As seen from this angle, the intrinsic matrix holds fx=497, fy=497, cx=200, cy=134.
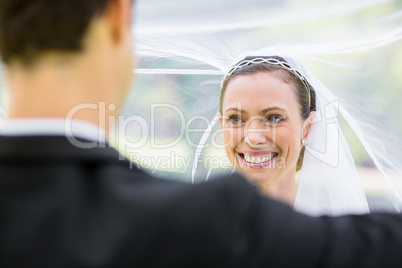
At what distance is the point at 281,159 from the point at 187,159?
62 centimetres

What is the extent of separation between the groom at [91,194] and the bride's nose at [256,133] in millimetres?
1667

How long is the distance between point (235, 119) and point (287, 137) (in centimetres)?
29

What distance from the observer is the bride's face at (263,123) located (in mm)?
2570

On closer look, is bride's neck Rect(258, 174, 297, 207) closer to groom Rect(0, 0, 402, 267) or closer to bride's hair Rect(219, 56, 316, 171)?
bride's hair Rect(219, 56, 316, 171)

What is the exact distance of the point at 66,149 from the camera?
35.1 inches

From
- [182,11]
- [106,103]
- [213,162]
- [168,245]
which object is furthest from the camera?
[213,162]

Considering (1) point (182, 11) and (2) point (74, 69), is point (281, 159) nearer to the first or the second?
(1) point (182, 11)

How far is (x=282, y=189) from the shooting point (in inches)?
107

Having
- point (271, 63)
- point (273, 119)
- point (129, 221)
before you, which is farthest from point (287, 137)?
point (129, 221)

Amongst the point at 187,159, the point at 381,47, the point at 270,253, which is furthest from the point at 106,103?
the point at 187,159

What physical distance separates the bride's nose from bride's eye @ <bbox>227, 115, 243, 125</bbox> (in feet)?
0.17

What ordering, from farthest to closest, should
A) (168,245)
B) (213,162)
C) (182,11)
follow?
1. (213,162)
2. (182,11)
3. (168,245)

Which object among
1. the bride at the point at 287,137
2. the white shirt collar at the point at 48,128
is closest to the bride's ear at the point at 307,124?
the bride at the point at 287,137

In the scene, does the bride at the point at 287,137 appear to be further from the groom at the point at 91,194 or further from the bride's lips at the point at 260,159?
the groom at the point at 91,194
